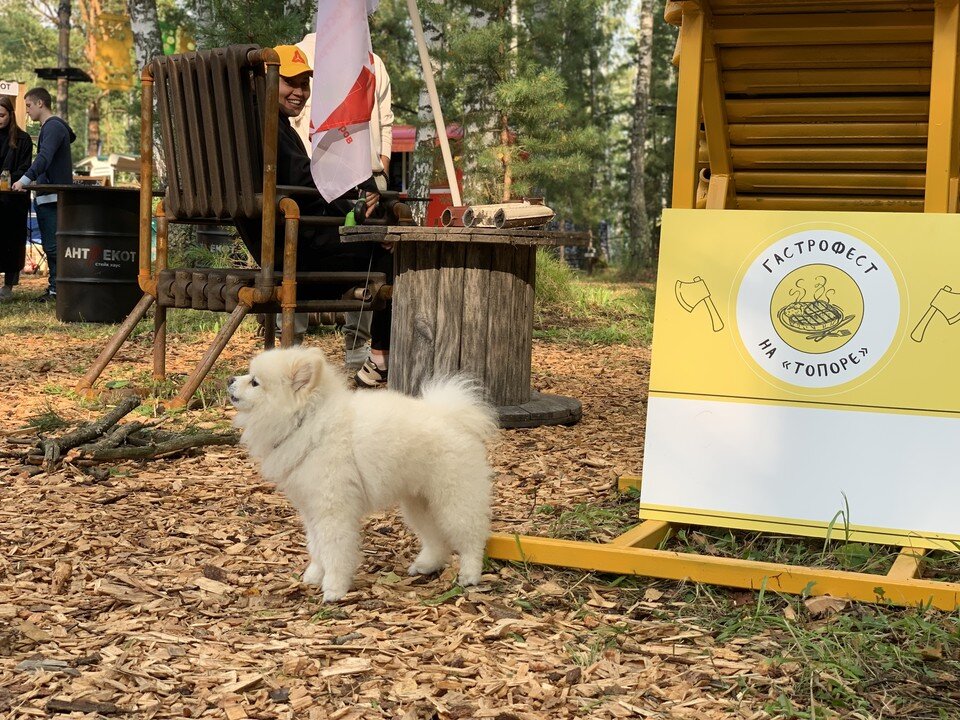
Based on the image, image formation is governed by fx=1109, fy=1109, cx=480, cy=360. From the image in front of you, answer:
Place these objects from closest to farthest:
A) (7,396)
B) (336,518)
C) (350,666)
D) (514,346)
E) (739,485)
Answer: (350,666), (336,518), (739,485), (514,346), (7,396)

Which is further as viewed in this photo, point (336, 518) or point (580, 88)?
point (580, 88)

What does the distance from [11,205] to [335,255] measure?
6729 millimetres

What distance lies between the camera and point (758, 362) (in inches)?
144

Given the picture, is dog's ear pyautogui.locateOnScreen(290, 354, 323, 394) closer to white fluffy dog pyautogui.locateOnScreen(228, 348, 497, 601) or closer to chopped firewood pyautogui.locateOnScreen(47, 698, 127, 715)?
white fluffy dog pyautogui.locateOnScreen(228, 348, 497, 601)

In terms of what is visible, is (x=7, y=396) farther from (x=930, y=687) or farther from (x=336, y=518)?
(x=930, y=687)

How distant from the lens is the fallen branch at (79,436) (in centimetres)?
467

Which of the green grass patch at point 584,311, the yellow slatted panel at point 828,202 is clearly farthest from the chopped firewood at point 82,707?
the green grass patch at point 584,311

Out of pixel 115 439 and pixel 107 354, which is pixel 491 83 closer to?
pixel 107 354

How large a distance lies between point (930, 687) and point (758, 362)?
52.5 inches

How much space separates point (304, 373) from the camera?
3232mm

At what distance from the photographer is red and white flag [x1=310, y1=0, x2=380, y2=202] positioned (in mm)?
5871

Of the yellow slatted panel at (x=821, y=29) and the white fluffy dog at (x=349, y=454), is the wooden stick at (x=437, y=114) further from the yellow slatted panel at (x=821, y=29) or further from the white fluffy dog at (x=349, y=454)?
the white fluffy dog at (x=349, y=454)

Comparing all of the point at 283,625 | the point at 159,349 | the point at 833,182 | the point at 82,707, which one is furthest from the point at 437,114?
the point at 82,707

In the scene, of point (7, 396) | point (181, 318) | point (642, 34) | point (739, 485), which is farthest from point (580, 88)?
point (739, 485)
